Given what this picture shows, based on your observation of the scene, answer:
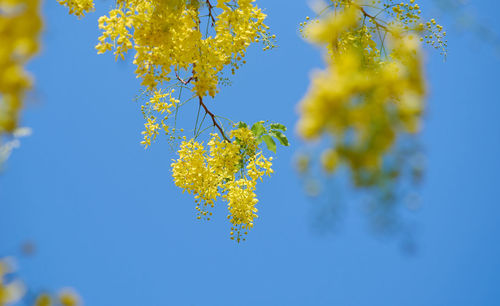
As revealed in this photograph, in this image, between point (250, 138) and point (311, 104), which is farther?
point (250, 138)

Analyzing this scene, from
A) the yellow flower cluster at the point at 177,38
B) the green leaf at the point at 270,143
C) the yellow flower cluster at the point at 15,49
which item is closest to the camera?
the yellow flower cluster at the point at 15,49

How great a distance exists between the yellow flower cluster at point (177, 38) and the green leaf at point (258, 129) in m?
0.53

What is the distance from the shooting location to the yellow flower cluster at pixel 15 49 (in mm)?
861

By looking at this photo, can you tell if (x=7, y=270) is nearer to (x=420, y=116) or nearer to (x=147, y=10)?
(x=420, y=116)

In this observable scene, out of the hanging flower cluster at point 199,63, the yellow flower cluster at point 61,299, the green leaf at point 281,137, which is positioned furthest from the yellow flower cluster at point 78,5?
the yellow flower cluster at point 61,299

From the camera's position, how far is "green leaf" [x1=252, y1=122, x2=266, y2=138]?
2809 millimetres

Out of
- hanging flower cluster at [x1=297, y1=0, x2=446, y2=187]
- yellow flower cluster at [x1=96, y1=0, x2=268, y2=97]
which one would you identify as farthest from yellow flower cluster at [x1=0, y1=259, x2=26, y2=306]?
yellow flower cluster at [x1=96, y1=0, x2=268, y2=97]

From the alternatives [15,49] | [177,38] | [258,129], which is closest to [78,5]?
[177,38]

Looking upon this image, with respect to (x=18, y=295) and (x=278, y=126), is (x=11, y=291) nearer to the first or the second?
(x=18, y=295)

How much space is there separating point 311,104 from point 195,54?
146cm

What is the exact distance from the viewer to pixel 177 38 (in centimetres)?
219

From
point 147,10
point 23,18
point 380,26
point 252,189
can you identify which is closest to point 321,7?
point 380,26

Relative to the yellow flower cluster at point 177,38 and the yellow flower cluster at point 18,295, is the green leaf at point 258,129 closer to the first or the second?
the yellow flower cluster at point 177,38

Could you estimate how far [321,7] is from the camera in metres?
2.27
